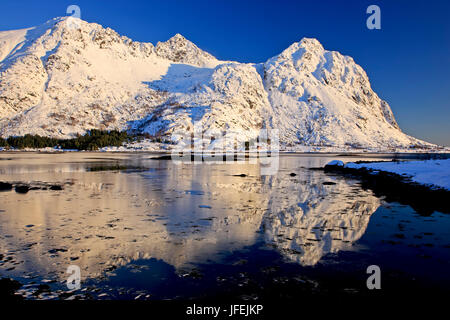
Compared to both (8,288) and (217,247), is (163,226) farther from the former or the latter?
(8,288)

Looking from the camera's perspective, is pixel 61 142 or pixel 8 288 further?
pixel 61 142

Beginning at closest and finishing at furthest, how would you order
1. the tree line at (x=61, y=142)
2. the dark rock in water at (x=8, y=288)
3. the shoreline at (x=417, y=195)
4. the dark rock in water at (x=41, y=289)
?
the dark rock in water at (x=8, y=288) → the dark rock in water at (x=41, y=289) → the shoreline at (x=417, y=195) → the tree line at (x=61, y=142)

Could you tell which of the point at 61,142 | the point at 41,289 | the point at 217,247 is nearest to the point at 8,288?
the point at 41,289

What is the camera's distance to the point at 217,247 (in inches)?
503

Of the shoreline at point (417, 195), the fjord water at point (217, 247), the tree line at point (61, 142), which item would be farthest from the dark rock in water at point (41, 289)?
the tree line at point (61, 142)

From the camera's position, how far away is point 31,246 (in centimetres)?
1252

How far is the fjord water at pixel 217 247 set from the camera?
9172 mm

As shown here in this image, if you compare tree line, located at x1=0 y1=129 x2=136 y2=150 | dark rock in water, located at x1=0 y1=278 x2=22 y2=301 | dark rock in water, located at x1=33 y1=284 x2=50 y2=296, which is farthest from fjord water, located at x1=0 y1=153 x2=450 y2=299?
tree line, located at x1=0 y1=129 x2=136 y2=150

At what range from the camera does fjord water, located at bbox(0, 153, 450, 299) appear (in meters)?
9.17

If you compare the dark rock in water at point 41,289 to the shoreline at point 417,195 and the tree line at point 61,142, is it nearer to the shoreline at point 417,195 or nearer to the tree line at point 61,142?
the shoreline at point 417,195

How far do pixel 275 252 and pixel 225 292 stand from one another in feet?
13.2

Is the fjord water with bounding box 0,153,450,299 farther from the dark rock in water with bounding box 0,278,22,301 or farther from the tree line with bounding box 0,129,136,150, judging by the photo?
the tree line with bounding box 0,129,136,150
